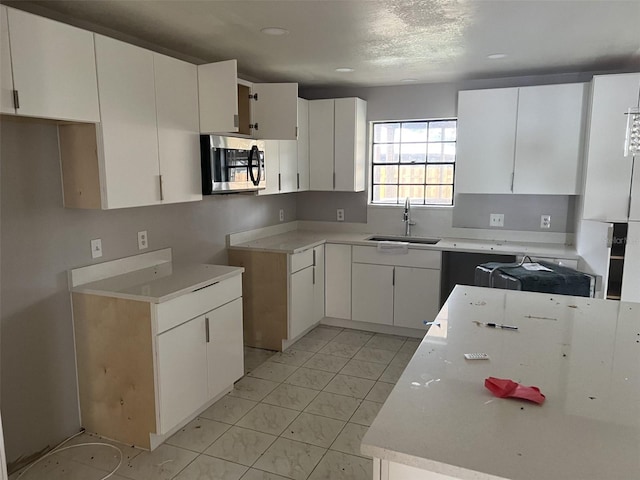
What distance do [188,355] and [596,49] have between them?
3429 millimetres

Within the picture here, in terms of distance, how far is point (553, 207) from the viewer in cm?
415

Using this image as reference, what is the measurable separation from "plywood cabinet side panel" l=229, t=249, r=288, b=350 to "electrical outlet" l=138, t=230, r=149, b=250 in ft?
3.20

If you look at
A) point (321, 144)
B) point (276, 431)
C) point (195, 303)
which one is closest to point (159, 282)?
point (195, 303)

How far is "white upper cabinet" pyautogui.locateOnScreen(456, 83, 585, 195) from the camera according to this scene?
3.74 meters

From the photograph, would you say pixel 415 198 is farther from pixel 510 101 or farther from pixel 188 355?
pixel 188 355

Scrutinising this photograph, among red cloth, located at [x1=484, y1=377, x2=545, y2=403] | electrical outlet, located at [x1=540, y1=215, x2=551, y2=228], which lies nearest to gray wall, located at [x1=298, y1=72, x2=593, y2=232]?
electrical outlet, located at [x1=540, y1=215, x2=551, y2=228]

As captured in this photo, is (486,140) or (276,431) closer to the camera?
(276,431)

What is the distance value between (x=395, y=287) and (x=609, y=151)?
2032 millimetres

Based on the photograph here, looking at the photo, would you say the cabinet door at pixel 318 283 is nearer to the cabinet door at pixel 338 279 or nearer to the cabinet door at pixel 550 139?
the cabinet door at pixel 338 279

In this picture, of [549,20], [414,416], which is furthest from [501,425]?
[549,20]

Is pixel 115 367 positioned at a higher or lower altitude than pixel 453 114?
lower

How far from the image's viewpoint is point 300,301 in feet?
13.3

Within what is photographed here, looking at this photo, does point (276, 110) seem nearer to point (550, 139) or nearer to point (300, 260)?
point (300, 260)

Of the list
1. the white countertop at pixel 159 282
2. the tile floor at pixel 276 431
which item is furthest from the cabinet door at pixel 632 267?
the white countertop at pixel 159 282
